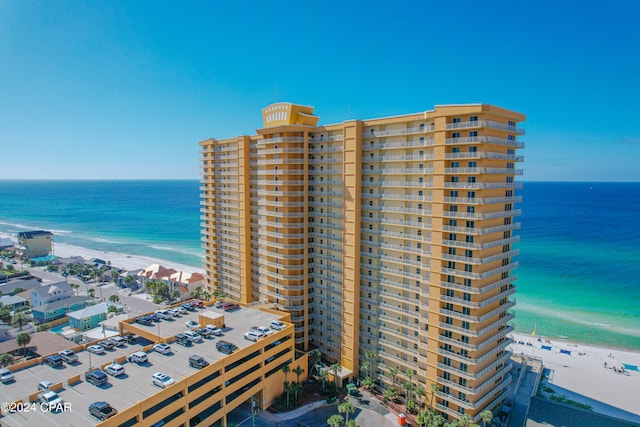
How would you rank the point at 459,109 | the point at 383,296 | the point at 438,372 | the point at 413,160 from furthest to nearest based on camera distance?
the point at 383,296
the point at 413,160
the point at 438,372
the point at 459,109

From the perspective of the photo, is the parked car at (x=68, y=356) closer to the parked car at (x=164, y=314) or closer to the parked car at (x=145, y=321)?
the parked car at (x=145, y=321)

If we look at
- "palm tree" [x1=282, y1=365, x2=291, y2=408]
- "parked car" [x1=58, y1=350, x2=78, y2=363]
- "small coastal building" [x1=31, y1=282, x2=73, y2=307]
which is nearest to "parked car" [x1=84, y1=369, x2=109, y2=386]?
"parked car" [x1=58, y1=350, x2=78, y2=363]

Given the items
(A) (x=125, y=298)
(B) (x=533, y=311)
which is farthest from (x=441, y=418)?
(A) (x=125, y=298)

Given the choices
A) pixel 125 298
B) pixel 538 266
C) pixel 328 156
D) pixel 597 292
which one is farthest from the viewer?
pixel 538 266

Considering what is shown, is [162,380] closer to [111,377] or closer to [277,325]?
[111,377]

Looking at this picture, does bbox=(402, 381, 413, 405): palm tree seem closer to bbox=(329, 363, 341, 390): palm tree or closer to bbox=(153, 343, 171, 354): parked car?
bbox=(329, 363, 341, 390): palm tree

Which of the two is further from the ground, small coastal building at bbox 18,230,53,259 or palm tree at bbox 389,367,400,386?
small coastal building at bbox 18,230,53,259

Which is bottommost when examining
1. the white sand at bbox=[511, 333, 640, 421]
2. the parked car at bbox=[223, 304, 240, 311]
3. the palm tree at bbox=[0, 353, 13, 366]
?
the white sand at bbox=[511, 333, 640, 421]

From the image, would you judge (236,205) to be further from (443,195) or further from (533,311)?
(533,311)

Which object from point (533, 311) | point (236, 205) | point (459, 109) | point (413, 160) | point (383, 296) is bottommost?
point (533, 311)
